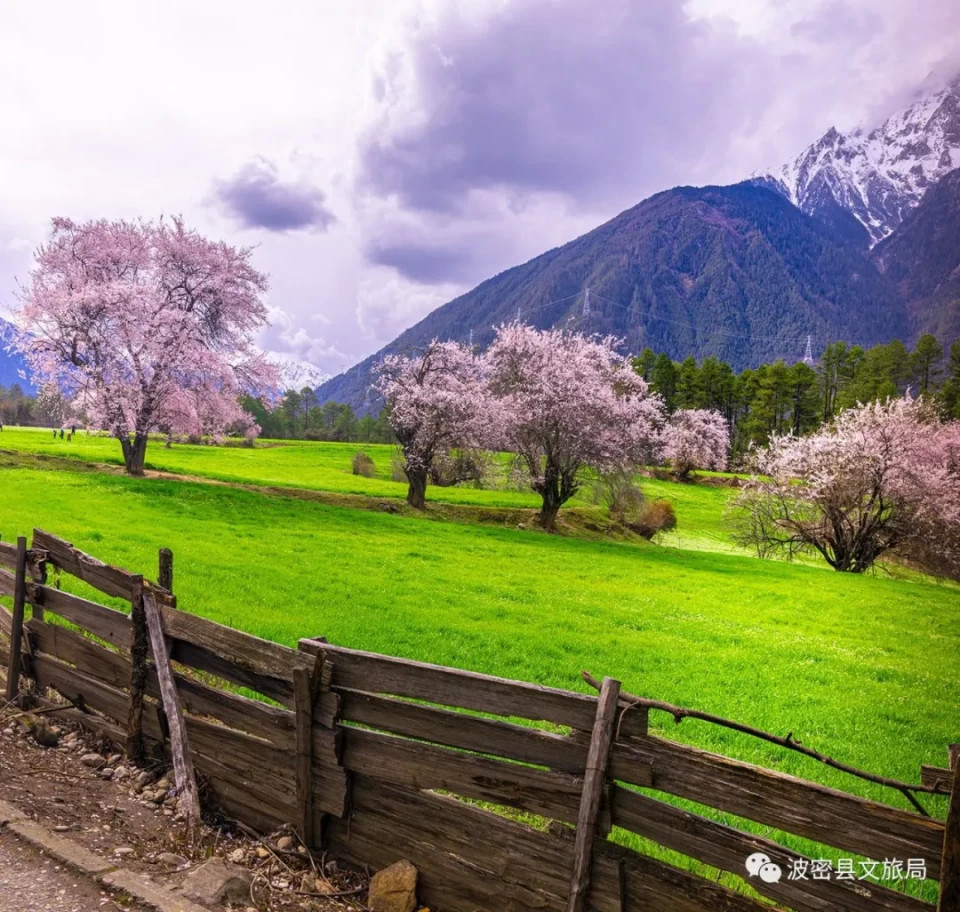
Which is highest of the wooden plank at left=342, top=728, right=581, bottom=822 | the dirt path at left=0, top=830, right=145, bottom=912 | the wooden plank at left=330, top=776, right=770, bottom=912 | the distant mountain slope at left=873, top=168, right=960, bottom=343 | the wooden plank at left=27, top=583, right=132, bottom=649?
the distant mountain slope at left=873, top=168, right=960, bottom=343

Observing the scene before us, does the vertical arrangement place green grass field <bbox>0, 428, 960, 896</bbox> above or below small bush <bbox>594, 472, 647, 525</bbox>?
below

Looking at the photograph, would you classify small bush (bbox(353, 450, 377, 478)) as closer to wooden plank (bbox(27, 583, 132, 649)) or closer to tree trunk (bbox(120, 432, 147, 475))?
tree trunk (bbox(120, 432, 147, 475))

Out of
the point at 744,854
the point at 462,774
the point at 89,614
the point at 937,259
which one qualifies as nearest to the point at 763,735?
the point at 744,854

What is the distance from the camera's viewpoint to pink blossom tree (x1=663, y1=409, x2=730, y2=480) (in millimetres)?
75312

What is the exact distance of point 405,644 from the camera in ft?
39.5

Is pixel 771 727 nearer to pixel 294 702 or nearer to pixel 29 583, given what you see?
pixel 294 702

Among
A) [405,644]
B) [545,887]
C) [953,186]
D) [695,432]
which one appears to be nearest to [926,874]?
[545,887]

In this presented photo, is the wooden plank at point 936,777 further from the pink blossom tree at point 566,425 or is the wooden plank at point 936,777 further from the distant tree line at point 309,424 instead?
the distant tree line at point 309,424

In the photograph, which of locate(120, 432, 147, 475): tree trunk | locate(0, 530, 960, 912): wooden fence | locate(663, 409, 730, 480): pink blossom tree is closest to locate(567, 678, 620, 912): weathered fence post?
locate(0, 530, 960, 912): wooden fence

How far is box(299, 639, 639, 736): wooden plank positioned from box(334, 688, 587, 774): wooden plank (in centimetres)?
9

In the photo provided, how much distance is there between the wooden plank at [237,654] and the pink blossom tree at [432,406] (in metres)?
29.7

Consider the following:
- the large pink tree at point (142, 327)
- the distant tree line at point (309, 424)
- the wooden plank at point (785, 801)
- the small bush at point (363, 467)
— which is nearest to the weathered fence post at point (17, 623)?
the wooden plank at point (785, 801)

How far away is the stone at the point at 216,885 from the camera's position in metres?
4.82

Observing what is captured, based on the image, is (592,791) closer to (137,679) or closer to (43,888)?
(43,888)
